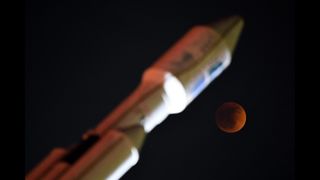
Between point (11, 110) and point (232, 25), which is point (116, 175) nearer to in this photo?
point (11, 110)

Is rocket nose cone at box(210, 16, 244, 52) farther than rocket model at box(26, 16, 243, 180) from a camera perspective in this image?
Yes

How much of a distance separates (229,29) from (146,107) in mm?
655

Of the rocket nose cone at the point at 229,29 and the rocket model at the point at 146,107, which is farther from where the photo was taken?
the rocket nose cone at the point at 229,29

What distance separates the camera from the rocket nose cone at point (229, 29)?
1.79 meters

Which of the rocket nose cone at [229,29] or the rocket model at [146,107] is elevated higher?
the rocket nose cone at [229,29]

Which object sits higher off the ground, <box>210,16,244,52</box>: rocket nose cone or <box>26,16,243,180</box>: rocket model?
<box>210,16,244,52</box>: rocket nose cone

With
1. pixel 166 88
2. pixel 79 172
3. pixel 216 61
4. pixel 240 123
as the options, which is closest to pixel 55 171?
pixel 79 172

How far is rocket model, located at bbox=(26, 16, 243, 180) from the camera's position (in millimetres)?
1256

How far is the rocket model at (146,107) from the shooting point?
1256mm

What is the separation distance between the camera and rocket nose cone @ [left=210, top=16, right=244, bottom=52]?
1793mm

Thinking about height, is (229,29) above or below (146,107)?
above

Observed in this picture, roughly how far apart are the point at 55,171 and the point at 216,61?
87 cm

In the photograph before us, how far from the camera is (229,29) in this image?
1.87m

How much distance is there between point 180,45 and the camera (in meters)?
1.66
